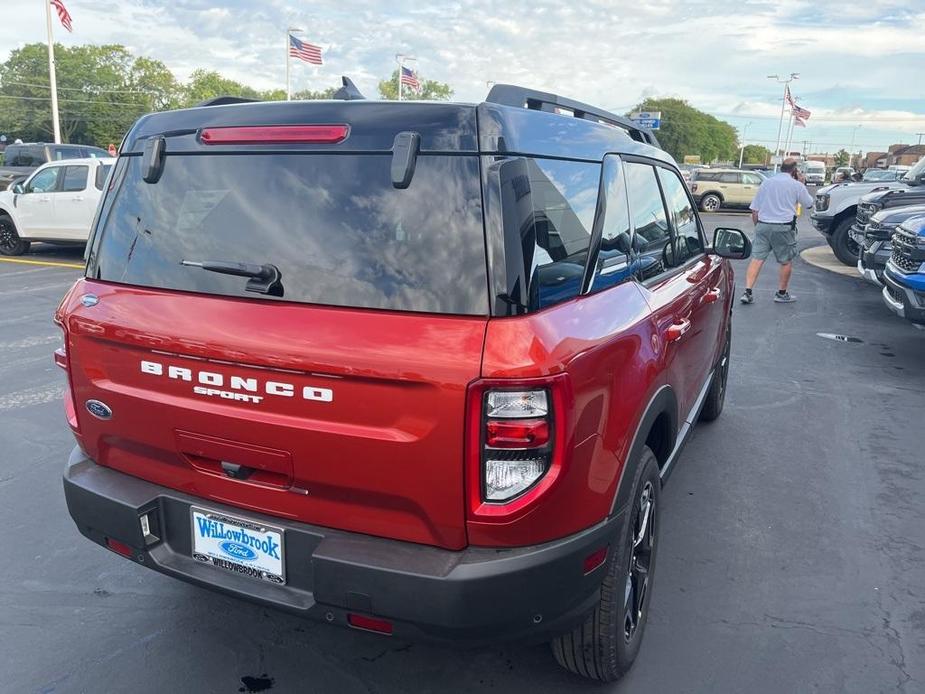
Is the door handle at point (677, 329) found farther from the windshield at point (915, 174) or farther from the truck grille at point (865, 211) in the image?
the windshield at point (915, 174)

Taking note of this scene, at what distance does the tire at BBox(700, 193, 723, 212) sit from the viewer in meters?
29.8

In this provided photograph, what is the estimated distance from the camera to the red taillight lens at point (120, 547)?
2.40m

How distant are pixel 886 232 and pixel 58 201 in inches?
521

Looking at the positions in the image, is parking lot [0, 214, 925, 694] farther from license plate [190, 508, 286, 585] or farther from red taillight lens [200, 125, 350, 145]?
red taillight lens [200, 125, 350, 145]

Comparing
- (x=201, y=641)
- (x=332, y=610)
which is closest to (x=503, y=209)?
(x=332, y=610)

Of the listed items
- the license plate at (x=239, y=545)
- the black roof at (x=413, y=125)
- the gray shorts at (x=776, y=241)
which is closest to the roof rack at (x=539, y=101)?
the black roof at (x=413, y=125)

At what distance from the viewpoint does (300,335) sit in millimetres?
2055

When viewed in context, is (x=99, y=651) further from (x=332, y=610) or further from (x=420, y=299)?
(x=420, y=299)

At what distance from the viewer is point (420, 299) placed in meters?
2.02

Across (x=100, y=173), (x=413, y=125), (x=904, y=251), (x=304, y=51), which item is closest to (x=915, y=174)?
(x=904, y=251)

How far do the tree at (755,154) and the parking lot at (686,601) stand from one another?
171 m

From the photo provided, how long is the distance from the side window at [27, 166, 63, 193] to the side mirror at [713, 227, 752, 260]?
1263cm

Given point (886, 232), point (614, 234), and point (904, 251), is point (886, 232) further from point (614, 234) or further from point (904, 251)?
point (614, 234)

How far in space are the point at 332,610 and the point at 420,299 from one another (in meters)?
0.92
